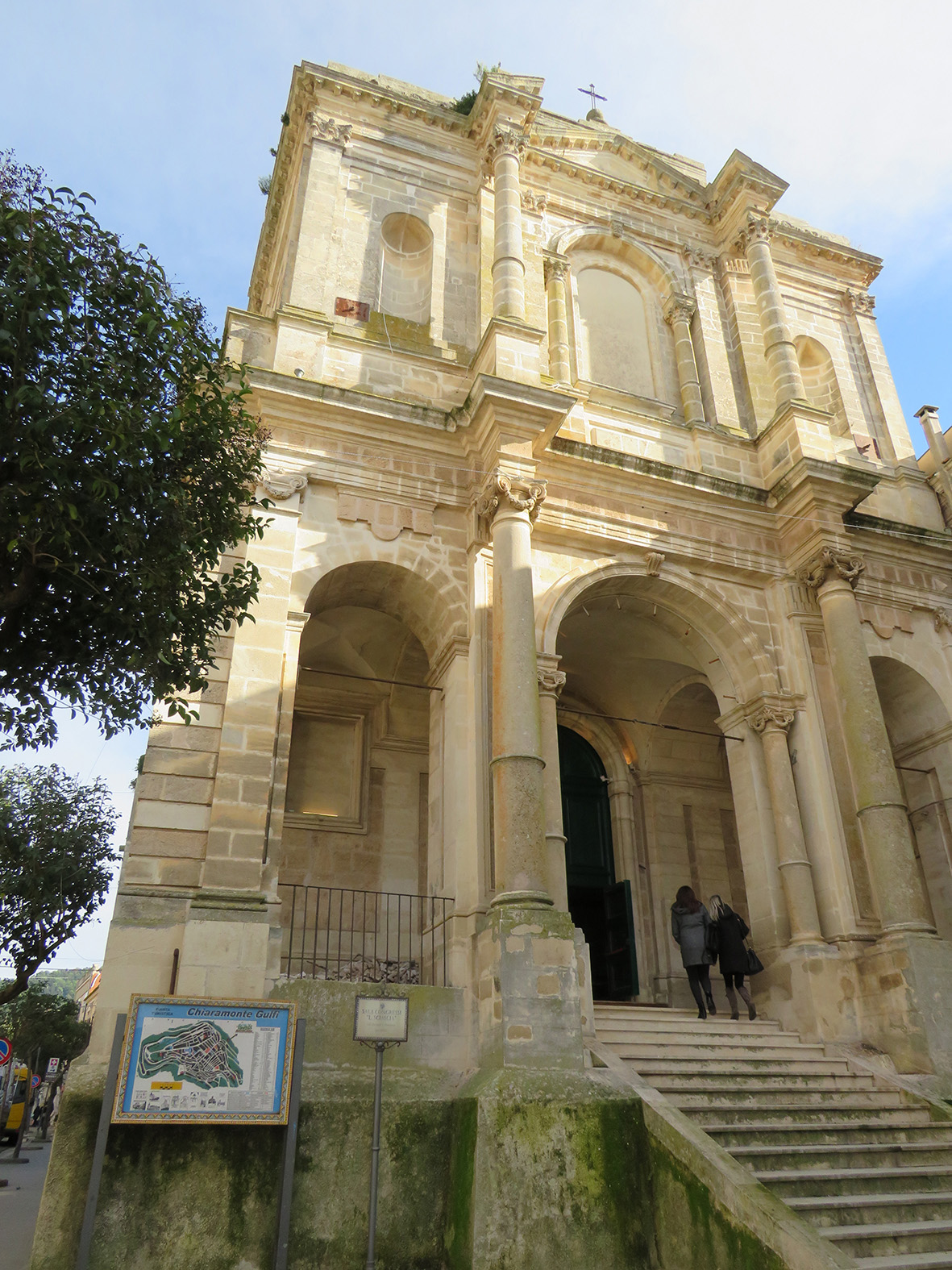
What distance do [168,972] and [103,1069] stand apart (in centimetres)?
94

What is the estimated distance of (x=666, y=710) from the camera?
1622 cm

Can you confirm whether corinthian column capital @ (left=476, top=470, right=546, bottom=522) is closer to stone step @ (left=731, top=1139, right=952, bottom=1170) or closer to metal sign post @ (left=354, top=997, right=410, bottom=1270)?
metal sign post @ (left=354, top=997, right=410, bottom=1270)

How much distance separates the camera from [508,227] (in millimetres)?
13461

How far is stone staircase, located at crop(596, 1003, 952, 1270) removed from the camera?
23.1ft

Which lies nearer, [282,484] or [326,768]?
[282,484]

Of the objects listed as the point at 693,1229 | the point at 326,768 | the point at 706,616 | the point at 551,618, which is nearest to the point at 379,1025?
the point at 693,1229

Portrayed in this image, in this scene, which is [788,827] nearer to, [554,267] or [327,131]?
[554,267]

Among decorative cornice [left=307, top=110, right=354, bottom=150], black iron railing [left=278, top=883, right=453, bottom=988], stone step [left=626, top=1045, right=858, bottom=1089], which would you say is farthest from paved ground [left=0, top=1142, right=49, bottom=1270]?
decorative cornice [left=307, top=110, right=354, bottom=150]

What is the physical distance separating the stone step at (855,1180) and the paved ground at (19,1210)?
584 centimetres

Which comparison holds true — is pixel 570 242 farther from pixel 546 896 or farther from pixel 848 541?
pixel 546 896

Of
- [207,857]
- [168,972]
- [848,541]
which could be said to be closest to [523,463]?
[848,541]

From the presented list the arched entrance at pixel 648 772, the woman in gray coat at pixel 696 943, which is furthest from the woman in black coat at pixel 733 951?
the arched entrance at pixel 648 772

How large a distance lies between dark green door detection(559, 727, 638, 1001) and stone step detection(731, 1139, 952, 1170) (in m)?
5.15

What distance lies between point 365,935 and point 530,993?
4195mm
